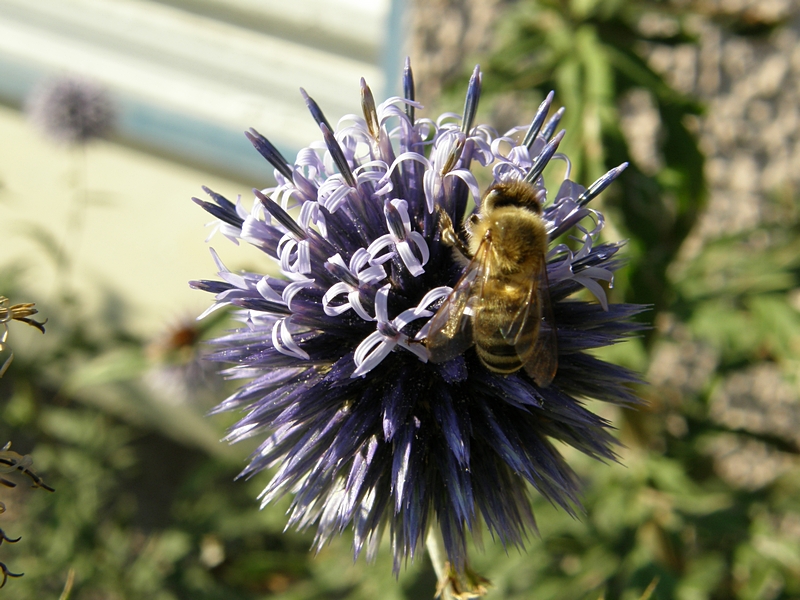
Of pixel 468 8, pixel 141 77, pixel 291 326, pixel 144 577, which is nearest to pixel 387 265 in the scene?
pixel 291 326

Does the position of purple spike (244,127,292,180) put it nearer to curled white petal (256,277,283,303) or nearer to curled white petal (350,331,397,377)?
curled white petal (256,277,283,303)

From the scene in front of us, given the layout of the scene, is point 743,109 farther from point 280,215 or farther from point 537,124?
point 280,215

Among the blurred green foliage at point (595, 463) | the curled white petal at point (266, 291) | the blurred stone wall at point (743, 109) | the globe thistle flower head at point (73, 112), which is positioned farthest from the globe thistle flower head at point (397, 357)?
the blurred stone wall at point (743, 109)

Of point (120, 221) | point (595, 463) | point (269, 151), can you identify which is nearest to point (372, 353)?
point (269, 151)

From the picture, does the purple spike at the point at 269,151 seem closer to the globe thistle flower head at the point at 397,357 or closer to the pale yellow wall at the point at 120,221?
the globe thistle flower head at the point at 397,357

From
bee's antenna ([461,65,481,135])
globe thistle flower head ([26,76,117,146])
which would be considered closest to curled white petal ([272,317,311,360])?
bee's antenna ([461,65,481,135])
